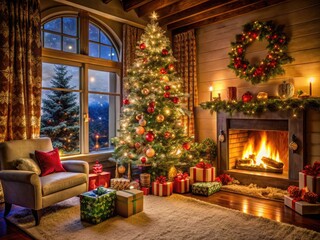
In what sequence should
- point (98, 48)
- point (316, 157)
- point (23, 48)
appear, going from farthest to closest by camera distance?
point (98, 48), point (316, 157), point (23, 48)

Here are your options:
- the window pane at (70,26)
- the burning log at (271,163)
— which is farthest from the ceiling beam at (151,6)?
the burning log at (271,163)

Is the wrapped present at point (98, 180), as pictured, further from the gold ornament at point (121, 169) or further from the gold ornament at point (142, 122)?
the gold ornament at point (142, 122)

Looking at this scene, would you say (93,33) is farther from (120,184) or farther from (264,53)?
(264,53)

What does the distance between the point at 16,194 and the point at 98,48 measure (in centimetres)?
296

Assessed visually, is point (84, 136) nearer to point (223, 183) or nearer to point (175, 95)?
point (175, 95)

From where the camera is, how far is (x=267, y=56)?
14.6 ft

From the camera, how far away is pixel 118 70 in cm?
512

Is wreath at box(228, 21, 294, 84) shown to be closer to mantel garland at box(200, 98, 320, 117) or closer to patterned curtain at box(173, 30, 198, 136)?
mantel garland at box(200, 98, 320, 117)

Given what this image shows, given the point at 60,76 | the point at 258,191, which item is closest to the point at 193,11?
the point at 60,76

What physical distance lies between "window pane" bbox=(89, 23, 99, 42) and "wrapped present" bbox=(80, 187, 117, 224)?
9.67 feet

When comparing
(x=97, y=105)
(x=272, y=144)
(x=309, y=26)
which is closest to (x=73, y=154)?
(x=97, y=105)

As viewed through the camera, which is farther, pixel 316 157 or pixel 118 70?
pixel 118 70

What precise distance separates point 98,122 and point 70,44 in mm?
1448

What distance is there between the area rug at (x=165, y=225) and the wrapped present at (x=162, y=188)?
1.70ft
